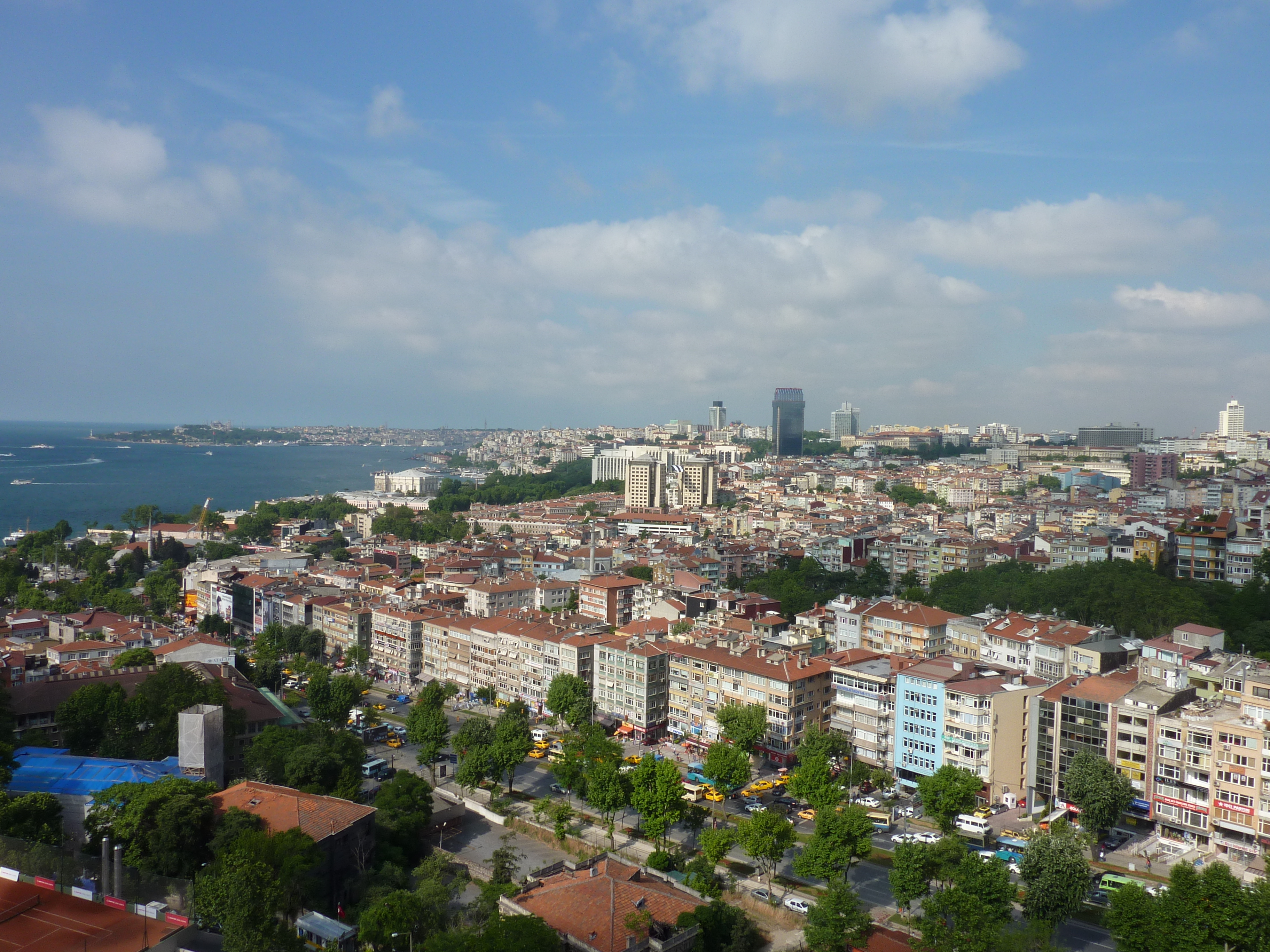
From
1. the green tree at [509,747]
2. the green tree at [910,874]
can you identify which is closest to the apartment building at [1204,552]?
→ the green tree at [910,874]

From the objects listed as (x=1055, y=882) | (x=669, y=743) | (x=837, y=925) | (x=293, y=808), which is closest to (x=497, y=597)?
(x=669, y=743)

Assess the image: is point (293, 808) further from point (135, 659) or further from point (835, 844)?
point (135, 659)

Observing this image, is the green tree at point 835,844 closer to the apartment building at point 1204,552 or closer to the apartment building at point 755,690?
the apartment building at point 755,690

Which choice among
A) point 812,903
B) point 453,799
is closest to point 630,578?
point 453,799

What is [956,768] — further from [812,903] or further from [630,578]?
[630,578]

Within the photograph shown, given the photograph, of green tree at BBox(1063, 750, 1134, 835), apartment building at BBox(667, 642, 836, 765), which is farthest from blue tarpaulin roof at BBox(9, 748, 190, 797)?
green tree at BBox(1063, 750, 1134, 835)
